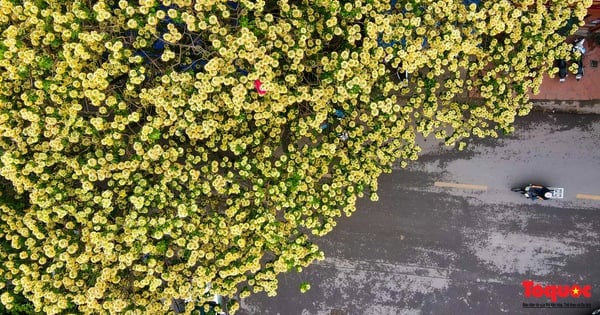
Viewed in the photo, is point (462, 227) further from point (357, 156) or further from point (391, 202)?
point (357, 156)

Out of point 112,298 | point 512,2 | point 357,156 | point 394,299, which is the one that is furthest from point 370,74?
point 394,299

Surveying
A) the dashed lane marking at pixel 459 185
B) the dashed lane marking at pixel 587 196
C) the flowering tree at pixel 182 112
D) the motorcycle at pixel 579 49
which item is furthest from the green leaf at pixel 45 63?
the dashed lane marking at pixel 587 196

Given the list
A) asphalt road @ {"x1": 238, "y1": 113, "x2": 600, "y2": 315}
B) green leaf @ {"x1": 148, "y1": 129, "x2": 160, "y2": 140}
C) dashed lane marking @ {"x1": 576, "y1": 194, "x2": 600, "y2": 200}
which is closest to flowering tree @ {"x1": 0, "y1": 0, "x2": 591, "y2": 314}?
green leaf @ {"x1": 148, "y1": 129, "x2": 160, "y2": 140}

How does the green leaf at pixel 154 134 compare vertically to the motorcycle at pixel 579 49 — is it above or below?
below

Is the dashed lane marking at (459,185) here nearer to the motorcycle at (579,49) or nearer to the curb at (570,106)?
the curb at (570,106)

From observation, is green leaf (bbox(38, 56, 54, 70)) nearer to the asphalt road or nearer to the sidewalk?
the asphalt road

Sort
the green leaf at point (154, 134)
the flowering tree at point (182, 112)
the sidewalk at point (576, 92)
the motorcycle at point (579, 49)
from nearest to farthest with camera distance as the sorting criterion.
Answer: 1. the flowering tree at point (182, 112)
2. the green leaf at point (154, 134)
3. the motorcycle at point (579, 49)
4. the sidewalk at point (576, 92)

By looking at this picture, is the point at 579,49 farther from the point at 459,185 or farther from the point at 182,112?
the point at 182,112
